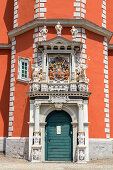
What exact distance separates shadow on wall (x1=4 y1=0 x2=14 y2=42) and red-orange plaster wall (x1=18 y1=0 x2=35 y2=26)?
6.22ft

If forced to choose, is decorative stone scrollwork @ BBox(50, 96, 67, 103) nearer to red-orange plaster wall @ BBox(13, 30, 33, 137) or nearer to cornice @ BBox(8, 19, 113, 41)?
red-orange plaster wall @ BBox(13, 30, 33, 137)

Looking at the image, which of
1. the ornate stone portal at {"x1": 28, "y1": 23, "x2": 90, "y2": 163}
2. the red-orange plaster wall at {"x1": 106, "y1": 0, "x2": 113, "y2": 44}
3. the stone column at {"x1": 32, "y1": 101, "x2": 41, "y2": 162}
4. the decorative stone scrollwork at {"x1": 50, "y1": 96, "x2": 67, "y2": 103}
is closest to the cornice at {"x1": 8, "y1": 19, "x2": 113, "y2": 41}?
the ornate stone portal at {"x1": 28, "y1": 23, "x2": 90, "y2": 163}

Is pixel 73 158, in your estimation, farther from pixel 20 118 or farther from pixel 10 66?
pixel 10 66

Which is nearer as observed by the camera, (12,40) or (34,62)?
(34,62)

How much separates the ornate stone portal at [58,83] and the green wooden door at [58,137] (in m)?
0.54

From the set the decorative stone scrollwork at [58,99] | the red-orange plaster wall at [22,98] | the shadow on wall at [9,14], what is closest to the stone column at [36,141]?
the decorative stone scrollwork at [58,99]

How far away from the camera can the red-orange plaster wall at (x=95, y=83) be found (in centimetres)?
1753

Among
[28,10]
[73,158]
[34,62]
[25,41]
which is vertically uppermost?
[28,10]

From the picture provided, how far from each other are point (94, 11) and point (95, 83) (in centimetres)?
487

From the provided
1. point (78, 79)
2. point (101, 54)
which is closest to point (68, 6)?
point (101, 54)

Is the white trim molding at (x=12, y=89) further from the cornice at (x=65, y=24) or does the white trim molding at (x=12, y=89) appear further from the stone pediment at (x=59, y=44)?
the stone pediment at (x=59, y=44)

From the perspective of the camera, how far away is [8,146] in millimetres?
17844

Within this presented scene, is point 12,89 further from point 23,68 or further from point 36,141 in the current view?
point 36,141

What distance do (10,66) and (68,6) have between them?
18.8 ft
